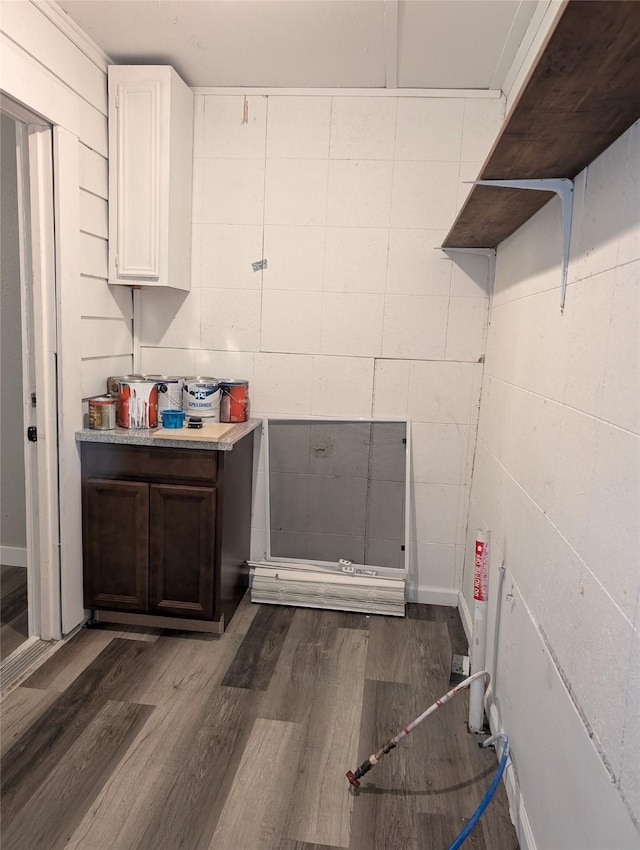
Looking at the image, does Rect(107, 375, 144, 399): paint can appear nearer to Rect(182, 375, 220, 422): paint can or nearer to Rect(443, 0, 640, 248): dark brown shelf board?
Rect(182, 375, 220, 422): paint can

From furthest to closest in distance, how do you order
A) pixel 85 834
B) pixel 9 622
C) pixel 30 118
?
pixel 9 622
pixel 30 118
pixel 85 834

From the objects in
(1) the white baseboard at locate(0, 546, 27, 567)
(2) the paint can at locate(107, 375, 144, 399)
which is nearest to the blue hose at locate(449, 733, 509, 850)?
(2) the paint can at locate(107, 375, 144, 399)

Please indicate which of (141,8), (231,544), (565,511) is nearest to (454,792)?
(565,511)

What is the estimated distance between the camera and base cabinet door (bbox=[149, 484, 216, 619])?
267 centimetres

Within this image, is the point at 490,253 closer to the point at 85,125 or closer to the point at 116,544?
the point at 85,125

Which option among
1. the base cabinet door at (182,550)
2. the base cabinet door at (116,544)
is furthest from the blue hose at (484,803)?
the base cabinet door at (116,544)

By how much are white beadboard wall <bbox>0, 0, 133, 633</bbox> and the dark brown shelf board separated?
1656 millimetres

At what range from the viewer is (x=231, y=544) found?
9.43ft

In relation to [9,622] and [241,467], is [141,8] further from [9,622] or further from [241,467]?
[9,622]

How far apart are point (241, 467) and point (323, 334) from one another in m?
0.80

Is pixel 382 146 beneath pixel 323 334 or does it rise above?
above

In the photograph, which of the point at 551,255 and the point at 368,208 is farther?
the point at 368,208

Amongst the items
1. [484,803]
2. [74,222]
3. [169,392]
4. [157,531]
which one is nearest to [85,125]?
[74,222]

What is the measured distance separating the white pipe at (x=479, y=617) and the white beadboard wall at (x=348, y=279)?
924 millimetres
